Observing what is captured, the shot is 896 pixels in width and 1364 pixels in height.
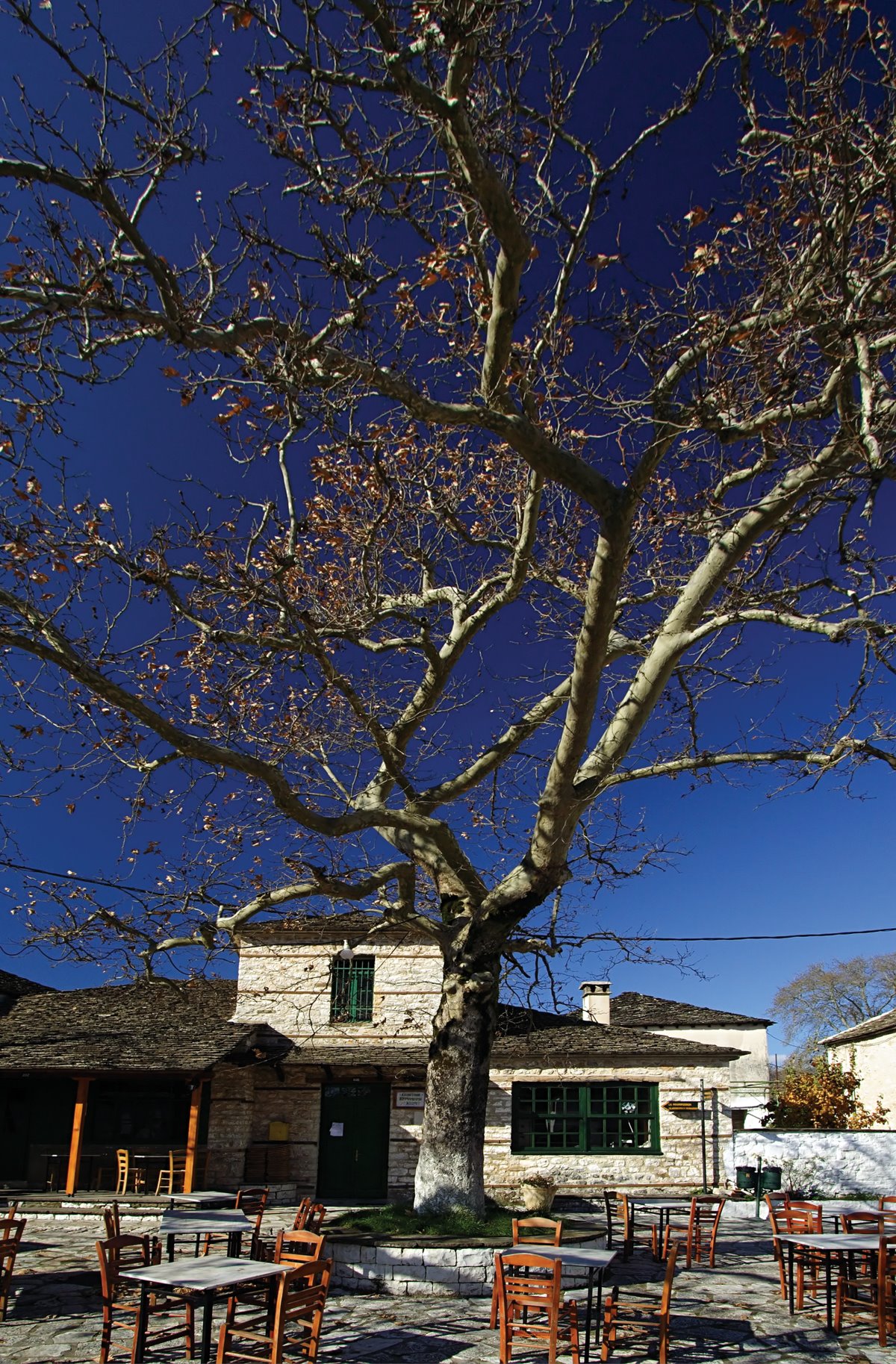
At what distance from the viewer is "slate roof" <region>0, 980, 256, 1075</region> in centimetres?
1833

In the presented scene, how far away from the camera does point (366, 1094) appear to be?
2089 centimetres

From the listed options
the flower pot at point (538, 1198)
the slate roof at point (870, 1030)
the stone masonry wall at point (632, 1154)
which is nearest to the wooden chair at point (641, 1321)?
the flower pot at point (538, 1198)

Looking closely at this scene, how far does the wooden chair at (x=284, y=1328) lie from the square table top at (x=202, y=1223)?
958 millimetres

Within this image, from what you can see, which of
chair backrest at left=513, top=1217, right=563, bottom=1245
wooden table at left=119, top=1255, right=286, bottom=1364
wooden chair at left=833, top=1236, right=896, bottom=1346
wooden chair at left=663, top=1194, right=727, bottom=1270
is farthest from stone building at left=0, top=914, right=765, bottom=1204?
wooden table at left=119, top=1255, right=286, bottom=1364

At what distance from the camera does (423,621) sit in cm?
1116

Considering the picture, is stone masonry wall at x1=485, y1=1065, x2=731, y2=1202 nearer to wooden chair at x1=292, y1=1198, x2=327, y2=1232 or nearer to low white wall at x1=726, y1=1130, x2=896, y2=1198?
low white wall at x1=726, y1=1130, x2=896, y2=1198

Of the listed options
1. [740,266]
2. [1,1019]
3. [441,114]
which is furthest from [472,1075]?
[1,1019]

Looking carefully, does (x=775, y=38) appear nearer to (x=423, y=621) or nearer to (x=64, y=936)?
(x=423, y=621)

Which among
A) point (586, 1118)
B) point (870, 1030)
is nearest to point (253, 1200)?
point (586, 1118)

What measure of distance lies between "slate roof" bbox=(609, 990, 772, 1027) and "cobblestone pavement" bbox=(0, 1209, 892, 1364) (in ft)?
41.6

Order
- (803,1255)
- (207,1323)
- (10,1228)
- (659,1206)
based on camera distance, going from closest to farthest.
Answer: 1. (207,1323)
2. (10,1228)
3. (803,1255)
4. (659,1206)

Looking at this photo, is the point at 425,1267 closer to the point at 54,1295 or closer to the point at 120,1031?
the point at 54,1295

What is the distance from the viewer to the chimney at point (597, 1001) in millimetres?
23806

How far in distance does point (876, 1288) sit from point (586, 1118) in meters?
12.8
